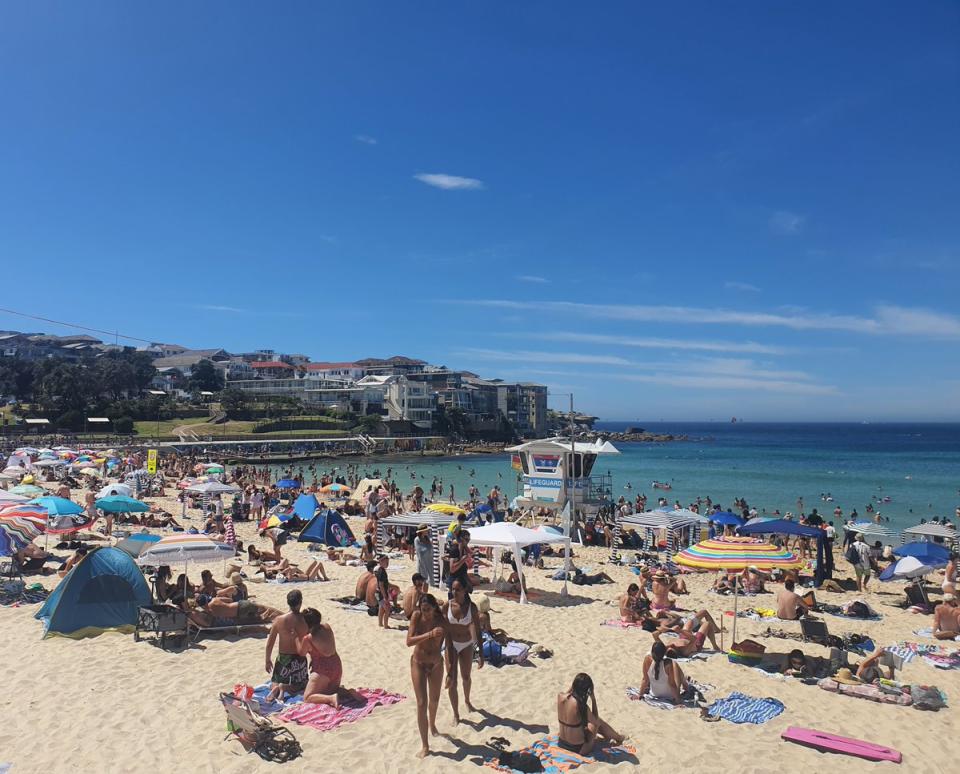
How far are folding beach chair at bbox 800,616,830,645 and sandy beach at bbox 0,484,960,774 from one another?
212mm

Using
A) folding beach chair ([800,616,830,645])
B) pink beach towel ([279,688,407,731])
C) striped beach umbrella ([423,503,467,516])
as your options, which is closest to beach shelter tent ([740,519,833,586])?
folding beach chair ([800,616,830,645])

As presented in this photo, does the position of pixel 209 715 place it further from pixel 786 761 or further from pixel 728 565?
pixel 728 565

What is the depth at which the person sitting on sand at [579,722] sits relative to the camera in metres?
5.84

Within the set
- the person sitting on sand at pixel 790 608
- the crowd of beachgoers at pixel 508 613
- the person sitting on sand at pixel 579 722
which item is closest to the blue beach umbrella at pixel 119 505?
the crowd of beachgoers at pixel 508 613

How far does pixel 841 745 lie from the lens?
617 cm

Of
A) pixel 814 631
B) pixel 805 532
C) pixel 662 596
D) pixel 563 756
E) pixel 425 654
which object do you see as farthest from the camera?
pixel 805 532

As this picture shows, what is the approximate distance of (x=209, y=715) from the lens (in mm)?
6469

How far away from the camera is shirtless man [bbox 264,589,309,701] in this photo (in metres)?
6.97

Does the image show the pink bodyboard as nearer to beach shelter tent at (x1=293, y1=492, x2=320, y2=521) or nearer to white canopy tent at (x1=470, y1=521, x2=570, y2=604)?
white canopy tent at (x1=470, y1=521, x2=570, y2=604)

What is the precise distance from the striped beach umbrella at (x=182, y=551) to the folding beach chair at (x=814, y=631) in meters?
8.93

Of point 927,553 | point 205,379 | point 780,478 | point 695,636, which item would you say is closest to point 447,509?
point 695,636

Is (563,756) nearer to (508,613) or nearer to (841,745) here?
(841,745)

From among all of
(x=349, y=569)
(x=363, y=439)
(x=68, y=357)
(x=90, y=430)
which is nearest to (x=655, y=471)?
(x=363, y=439)

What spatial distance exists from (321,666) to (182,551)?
406 centimetres
